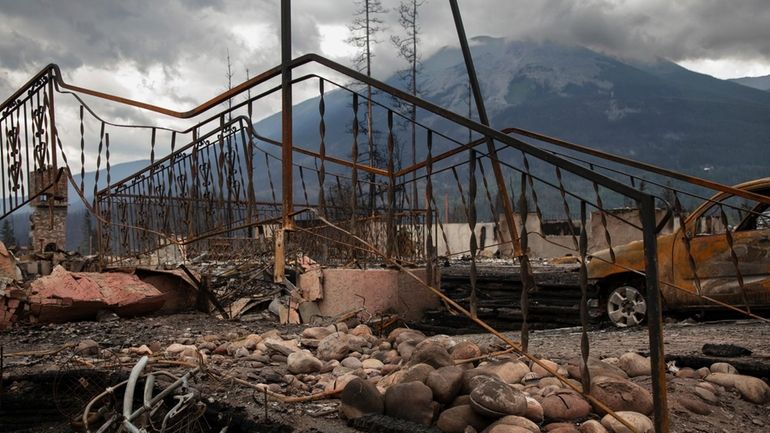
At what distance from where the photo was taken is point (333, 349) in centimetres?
450

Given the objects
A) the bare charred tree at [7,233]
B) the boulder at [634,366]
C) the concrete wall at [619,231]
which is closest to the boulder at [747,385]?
the boulder at [634,366]

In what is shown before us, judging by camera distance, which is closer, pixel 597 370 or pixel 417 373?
pixel 417 373

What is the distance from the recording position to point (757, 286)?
6.63m

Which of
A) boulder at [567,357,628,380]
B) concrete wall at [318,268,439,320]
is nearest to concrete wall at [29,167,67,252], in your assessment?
concrete wall at [318,268,439,320]

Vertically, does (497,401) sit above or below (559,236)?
below

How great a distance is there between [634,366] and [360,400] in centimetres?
175

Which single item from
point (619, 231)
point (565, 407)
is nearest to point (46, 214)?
point (565, 407)

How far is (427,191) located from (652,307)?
1636 mm

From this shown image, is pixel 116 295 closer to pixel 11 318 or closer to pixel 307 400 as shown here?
pixel 11 318

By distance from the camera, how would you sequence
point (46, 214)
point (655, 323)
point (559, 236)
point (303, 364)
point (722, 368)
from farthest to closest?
point (559, 236) → point (46, 214) → point (303, 364) → point (722, 368) → point (655, 323)

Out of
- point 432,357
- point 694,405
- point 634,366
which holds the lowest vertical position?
point 694,405

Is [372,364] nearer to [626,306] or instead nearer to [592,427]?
[592,427]

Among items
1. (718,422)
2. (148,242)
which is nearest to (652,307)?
(718,422)

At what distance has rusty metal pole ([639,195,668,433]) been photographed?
2652mm
